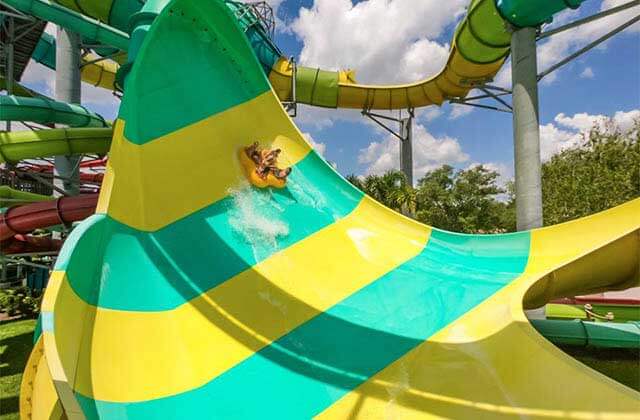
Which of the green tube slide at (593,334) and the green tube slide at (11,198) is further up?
the green tube slide at (11,198)

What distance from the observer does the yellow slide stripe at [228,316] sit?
2393 mm

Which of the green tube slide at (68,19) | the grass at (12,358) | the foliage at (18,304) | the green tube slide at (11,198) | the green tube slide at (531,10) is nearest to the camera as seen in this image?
the grass at (12,358)

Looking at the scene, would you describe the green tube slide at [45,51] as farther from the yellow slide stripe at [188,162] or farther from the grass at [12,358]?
the yellow slide stripe at [188,162]

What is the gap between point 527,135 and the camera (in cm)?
499

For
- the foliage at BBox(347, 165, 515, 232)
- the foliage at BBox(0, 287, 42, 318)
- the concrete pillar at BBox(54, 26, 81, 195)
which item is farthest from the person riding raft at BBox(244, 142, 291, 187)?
the foliage at BBox(347, 165, 515, 232)

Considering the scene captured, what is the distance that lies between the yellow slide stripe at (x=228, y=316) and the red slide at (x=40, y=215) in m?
2.67

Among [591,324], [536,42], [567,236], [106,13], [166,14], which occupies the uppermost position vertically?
[106,13]

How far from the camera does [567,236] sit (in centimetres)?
360

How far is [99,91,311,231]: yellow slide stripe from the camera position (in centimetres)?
295

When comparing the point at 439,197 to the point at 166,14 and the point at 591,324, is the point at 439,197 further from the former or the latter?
the point at 166,14

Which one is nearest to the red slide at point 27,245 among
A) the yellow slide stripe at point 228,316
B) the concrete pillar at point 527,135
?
the yellow slide stripe at point 228,316

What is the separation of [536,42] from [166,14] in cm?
473

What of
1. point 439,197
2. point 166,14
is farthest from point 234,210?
point 439,197

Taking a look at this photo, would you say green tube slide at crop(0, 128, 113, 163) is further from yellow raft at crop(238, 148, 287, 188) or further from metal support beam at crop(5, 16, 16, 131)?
yellow raft at crop(238, 148, 287, 188)
